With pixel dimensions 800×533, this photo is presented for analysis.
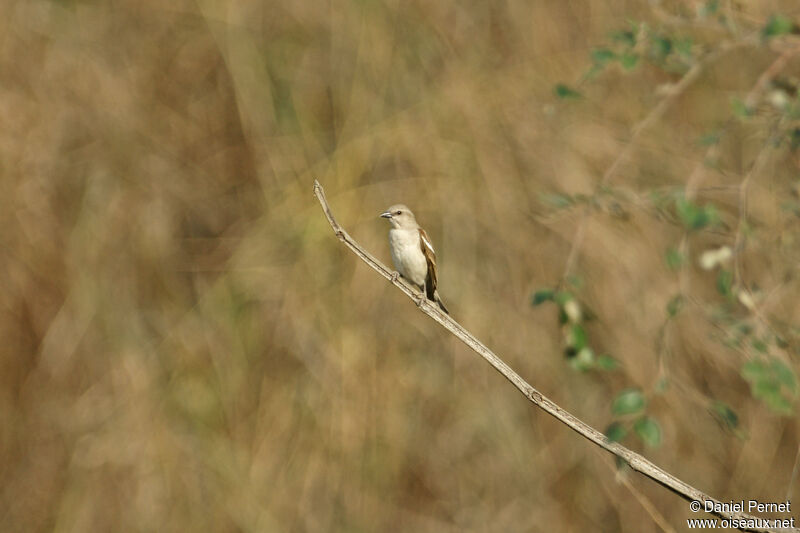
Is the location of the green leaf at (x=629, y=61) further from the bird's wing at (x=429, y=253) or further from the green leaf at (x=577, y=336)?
the bird's wing at (x=429, y=253)

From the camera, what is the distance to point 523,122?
16.6 feet

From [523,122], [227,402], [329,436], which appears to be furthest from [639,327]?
[227,402]

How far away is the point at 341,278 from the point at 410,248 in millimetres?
685

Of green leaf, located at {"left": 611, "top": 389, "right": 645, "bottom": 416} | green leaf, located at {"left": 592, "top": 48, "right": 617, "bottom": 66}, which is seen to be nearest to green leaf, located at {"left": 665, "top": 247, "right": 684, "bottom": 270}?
green leaf, located at {"left": 611, "top": 389, "right": 645, "bottom": 416}

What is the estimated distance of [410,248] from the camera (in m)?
4.62

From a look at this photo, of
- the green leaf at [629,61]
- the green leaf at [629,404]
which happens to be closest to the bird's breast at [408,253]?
the green leaf at [629,61]

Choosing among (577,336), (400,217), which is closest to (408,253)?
(400,217)

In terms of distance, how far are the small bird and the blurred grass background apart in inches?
12.5

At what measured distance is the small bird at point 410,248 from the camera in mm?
4621

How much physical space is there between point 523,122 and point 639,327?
128 cm

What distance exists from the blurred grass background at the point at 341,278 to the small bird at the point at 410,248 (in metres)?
0.32

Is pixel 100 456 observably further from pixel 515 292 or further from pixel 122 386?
pixel 515 292

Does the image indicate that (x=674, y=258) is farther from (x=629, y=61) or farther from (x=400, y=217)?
(x=400, y=217)

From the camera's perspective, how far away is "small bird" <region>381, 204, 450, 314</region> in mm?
4621
